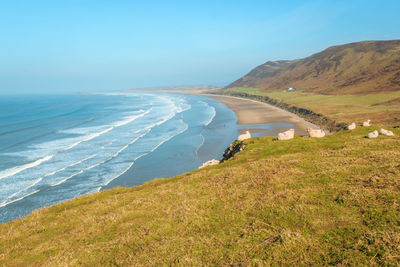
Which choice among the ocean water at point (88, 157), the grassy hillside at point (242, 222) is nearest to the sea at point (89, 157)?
the ocean water at point (88, 157)

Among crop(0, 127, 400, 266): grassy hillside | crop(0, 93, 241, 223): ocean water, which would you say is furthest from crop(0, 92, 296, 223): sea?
crop(0, 127, 400, 266): grassy hillside

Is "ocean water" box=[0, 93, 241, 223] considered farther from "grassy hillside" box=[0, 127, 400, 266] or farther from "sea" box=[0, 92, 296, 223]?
"grassy hillside" box=[0, 127, 400, 266]

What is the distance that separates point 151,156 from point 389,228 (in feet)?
148

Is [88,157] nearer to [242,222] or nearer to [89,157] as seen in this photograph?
[89,157]

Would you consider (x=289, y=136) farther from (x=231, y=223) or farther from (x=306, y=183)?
(x=231, y=223)

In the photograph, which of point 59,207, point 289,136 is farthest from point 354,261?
point 289,136

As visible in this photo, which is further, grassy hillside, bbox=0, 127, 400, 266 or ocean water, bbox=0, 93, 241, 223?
ocean water, bbox=0, 93, 241, 223

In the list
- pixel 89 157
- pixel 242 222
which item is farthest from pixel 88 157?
pixel 242 222

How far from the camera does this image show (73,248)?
13.1 meters

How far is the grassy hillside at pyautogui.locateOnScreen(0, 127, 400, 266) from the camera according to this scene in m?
10.0

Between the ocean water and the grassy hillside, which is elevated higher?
the grassy hillside

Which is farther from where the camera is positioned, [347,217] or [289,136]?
[289,136]

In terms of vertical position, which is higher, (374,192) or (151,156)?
(374,192)

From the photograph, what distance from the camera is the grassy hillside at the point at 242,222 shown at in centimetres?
1000
